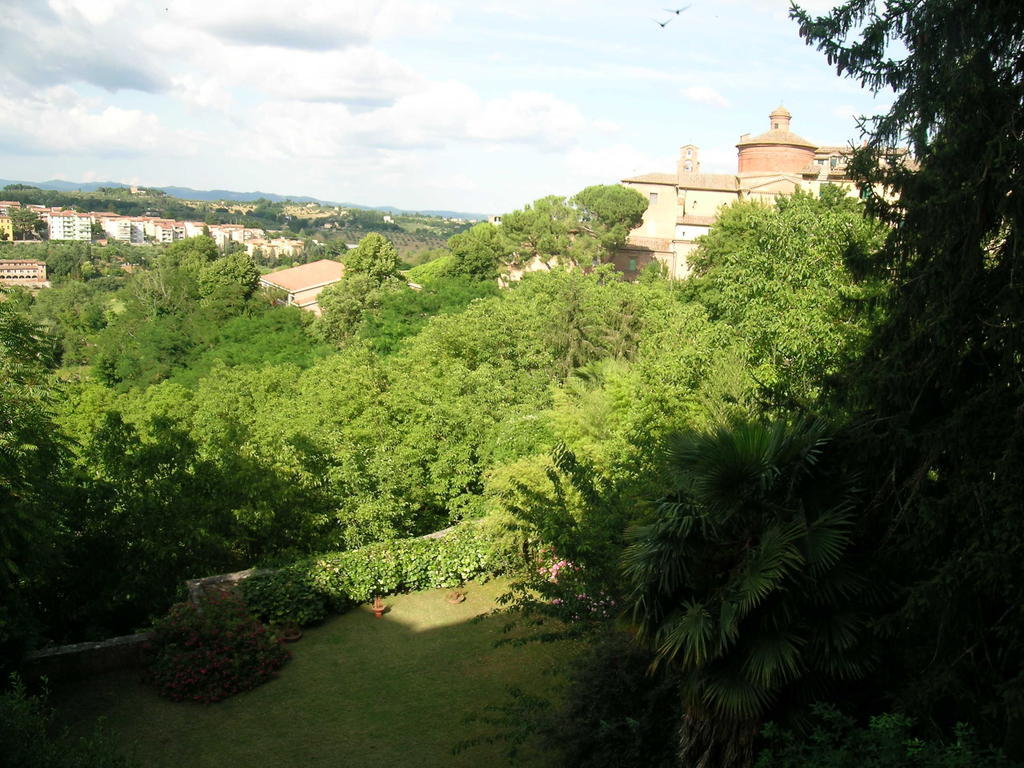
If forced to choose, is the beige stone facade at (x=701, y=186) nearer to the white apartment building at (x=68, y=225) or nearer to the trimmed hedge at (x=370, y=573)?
the trimmed hedge at (x=370, y=573)

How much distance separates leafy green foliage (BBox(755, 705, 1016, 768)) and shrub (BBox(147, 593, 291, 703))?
8.04 metres

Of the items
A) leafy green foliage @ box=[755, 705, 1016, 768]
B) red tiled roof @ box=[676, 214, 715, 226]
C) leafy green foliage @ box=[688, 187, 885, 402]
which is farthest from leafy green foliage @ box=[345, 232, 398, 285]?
leafy green foliage @ box=[755, 705, 1016, 768]

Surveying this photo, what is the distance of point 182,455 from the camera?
15.8 metres

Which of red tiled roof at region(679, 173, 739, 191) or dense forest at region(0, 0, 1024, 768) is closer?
dense forest at region(0, 0, 1024, 768)

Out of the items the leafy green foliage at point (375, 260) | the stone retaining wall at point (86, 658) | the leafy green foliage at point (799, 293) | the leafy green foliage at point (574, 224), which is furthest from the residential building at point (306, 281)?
the stone retaining wall at point (86, 658)

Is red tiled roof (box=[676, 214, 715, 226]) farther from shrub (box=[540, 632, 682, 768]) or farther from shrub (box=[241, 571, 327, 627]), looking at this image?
shrub (box=[540, 632, 682, 768])

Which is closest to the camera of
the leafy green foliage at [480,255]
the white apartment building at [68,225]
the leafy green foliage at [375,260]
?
the leafy green foliage at [480,255]

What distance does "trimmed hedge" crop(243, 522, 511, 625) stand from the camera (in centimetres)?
1338

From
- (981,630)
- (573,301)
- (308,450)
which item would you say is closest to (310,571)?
→ (308,450)

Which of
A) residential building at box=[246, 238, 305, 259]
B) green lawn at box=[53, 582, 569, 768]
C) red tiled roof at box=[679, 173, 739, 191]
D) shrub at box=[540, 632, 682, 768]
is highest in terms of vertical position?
red tiled roof at box=[679, 173, 739, 191]

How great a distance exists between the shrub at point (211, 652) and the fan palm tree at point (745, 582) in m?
6.96

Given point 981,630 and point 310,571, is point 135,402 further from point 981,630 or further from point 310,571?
point 981,630

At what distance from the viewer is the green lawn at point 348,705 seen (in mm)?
9945

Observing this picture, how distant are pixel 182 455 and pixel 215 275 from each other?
1861 inches
